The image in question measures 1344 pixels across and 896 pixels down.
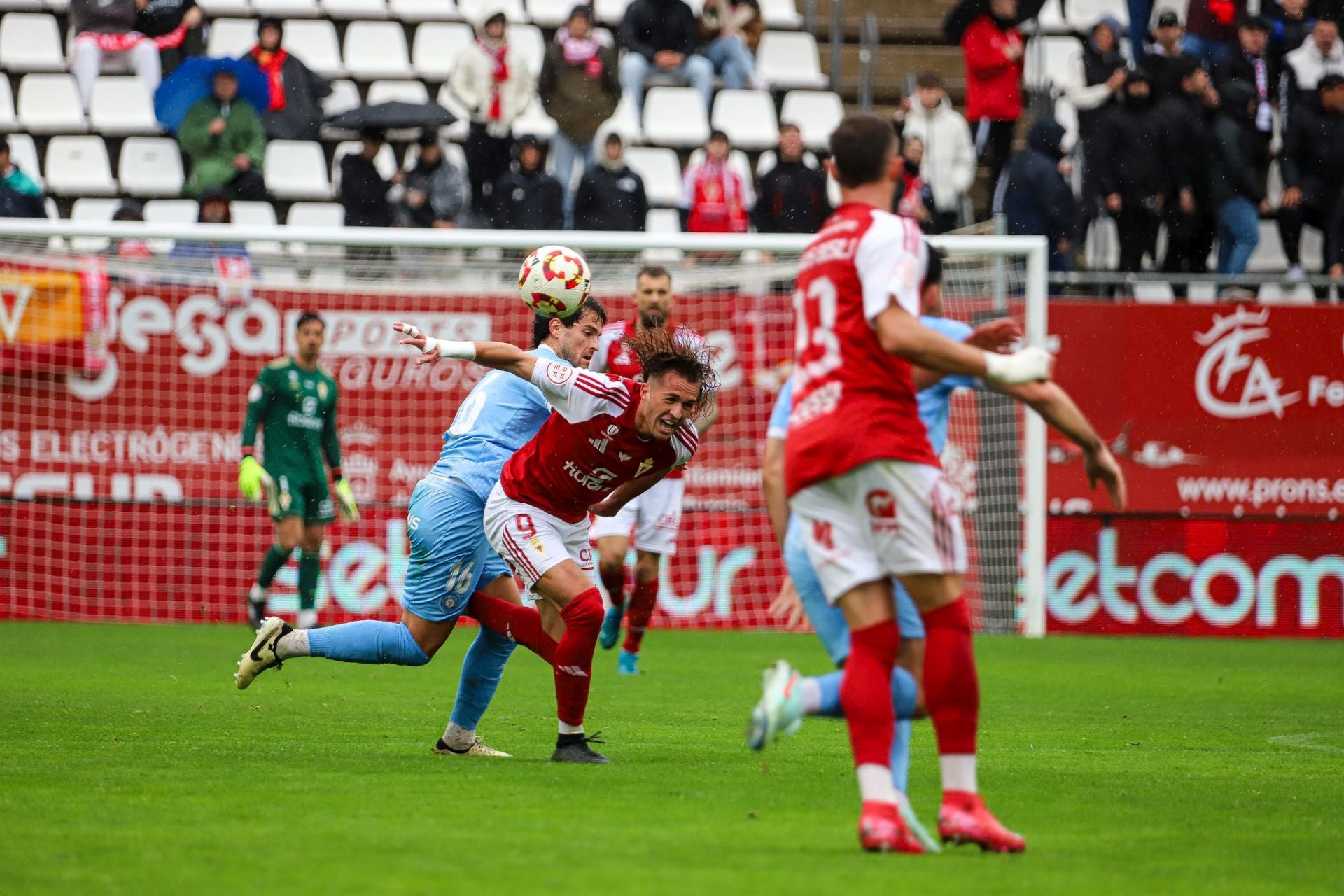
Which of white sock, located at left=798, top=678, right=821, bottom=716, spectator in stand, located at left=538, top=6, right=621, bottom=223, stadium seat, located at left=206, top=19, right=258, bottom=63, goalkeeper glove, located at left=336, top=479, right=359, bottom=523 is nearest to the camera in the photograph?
white sock, located at left=798, top=678, right=821, bottom=716

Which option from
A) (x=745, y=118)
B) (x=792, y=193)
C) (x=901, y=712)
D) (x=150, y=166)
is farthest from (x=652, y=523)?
(x=150, y=166)

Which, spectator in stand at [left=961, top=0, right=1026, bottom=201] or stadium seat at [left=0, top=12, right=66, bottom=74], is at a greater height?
stadium seat at [left=0, top=12, right=66, bottom=74]

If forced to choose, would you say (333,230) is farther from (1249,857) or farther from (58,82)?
(1249,857)

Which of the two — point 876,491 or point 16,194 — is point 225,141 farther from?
point 876,491

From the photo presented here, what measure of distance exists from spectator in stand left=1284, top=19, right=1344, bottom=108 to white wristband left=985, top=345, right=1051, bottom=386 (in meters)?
15.9

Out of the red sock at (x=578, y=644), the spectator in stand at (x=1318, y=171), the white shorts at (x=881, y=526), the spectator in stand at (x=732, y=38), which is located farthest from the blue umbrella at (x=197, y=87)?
the white shorts at (x=881, y=526)

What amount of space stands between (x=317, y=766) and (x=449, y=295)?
10764mm

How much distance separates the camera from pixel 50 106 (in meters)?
21.0

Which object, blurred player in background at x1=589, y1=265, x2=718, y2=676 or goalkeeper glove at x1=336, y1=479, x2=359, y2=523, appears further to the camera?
goalkeeper glove at x1=336, y1=479, x2=359, y2=523

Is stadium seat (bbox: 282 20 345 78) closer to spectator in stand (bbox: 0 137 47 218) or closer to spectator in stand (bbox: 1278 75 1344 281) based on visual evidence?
spectator in stand (bbox: 0 137 47 218)

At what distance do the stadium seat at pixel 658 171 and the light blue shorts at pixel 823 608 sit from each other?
49.8ft

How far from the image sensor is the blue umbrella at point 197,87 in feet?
63.9

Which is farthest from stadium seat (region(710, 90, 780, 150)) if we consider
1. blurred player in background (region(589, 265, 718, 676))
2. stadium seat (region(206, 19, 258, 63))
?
blurred player in background (region(589, 265, 718, 676))

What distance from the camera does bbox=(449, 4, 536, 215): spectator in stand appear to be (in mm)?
19297
